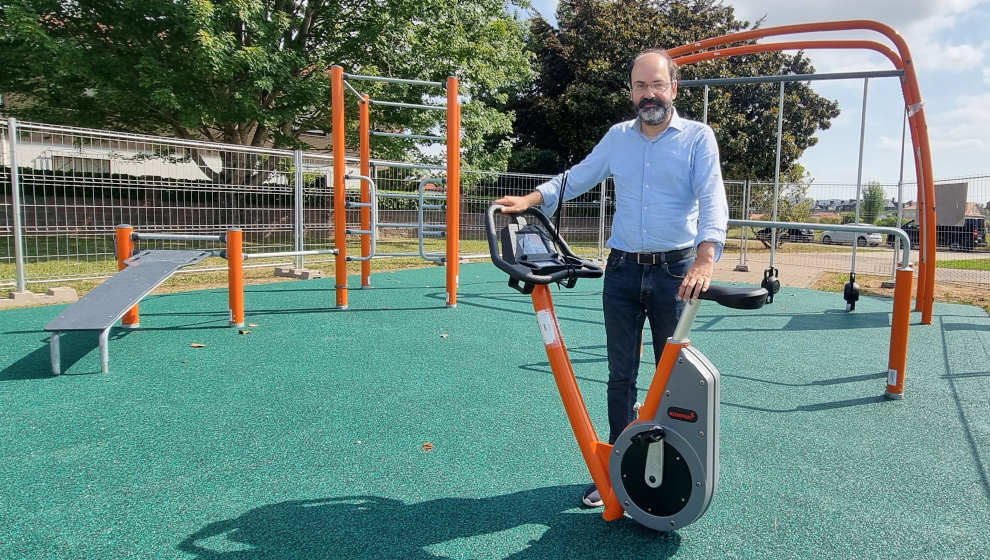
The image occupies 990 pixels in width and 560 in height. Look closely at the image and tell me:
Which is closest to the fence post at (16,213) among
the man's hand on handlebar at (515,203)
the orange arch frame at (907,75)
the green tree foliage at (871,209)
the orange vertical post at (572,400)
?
the man's hand on handlebar at (515,203)

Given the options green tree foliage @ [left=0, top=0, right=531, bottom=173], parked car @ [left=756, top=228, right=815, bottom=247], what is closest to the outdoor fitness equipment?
green tree foliage @ [left=0, top=0, right=531, bottom=173]

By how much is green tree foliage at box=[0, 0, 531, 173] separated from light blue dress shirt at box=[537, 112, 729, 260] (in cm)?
1032

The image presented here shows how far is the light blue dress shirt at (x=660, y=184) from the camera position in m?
→ 2.02

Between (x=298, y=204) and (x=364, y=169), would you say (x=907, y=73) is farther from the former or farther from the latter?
(x=298, y=204)

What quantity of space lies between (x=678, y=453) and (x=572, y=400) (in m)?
0.42

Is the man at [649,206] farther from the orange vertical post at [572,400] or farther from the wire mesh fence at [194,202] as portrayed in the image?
the wire mesh fence at [194,202]

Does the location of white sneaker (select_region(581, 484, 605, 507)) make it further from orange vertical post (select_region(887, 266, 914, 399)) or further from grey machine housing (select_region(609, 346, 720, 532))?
orange vertical post (select_region(887, 266, 914, 399))

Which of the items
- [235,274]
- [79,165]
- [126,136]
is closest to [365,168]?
[235,274]

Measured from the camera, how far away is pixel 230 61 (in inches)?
422

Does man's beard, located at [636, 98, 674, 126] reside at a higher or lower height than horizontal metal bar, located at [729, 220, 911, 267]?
higher

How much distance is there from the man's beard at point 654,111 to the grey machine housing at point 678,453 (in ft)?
2.58

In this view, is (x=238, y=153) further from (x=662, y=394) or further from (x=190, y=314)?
(x=662, y=394)

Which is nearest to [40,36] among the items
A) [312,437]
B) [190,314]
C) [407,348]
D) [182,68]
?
[182,68]

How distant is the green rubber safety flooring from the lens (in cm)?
206
